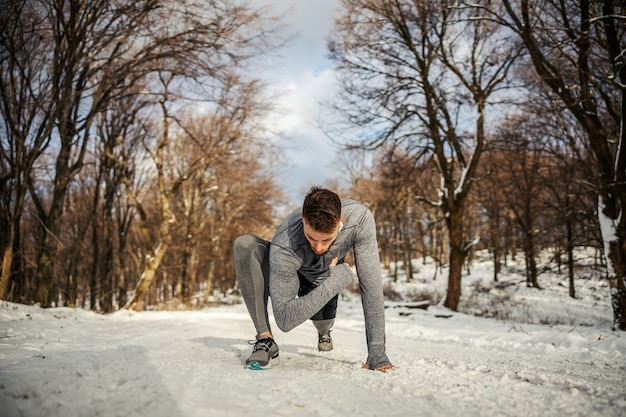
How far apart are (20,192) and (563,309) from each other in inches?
722

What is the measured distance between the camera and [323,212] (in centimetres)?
245

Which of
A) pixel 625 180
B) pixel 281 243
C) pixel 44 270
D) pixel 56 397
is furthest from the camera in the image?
pixel 44 270

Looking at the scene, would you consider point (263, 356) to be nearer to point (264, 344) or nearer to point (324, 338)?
point (264, 344)

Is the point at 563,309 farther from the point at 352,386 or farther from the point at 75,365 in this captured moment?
the point at 75,365

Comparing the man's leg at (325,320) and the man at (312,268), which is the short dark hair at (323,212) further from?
the man's leg at (325,320)

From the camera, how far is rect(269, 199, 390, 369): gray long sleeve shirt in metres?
2.56

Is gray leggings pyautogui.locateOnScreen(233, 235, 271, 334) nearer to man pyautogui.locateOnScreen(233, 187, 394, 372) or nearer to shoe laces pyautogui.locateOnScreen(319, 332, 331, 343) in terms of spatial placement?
man pyautogui.locateOnScreen(233, 187, 394, 372)

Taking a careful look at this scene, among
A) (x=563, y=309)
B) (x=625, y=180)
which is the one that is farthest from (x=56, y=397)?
(x=563, y=309)

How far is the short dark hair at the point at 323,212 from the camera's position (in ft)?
8.04

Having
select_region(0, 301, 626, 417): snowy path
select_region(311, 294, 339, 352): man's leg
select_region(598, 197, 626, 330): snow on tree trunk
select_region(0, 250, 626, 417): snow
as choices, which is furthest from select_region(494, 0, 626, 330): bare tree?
select_region(311, 294, 339, 352): man's leg

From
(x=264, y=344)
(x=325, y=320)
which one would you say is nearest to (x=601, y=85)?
(x=325, y=320)

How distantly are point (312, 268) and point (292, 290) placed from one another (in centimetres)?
33

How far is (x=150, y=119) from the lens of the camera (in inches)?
591

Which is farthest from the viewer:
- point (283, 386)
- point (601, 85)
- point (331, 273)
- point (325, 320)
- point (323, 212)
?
point (601, 85)
